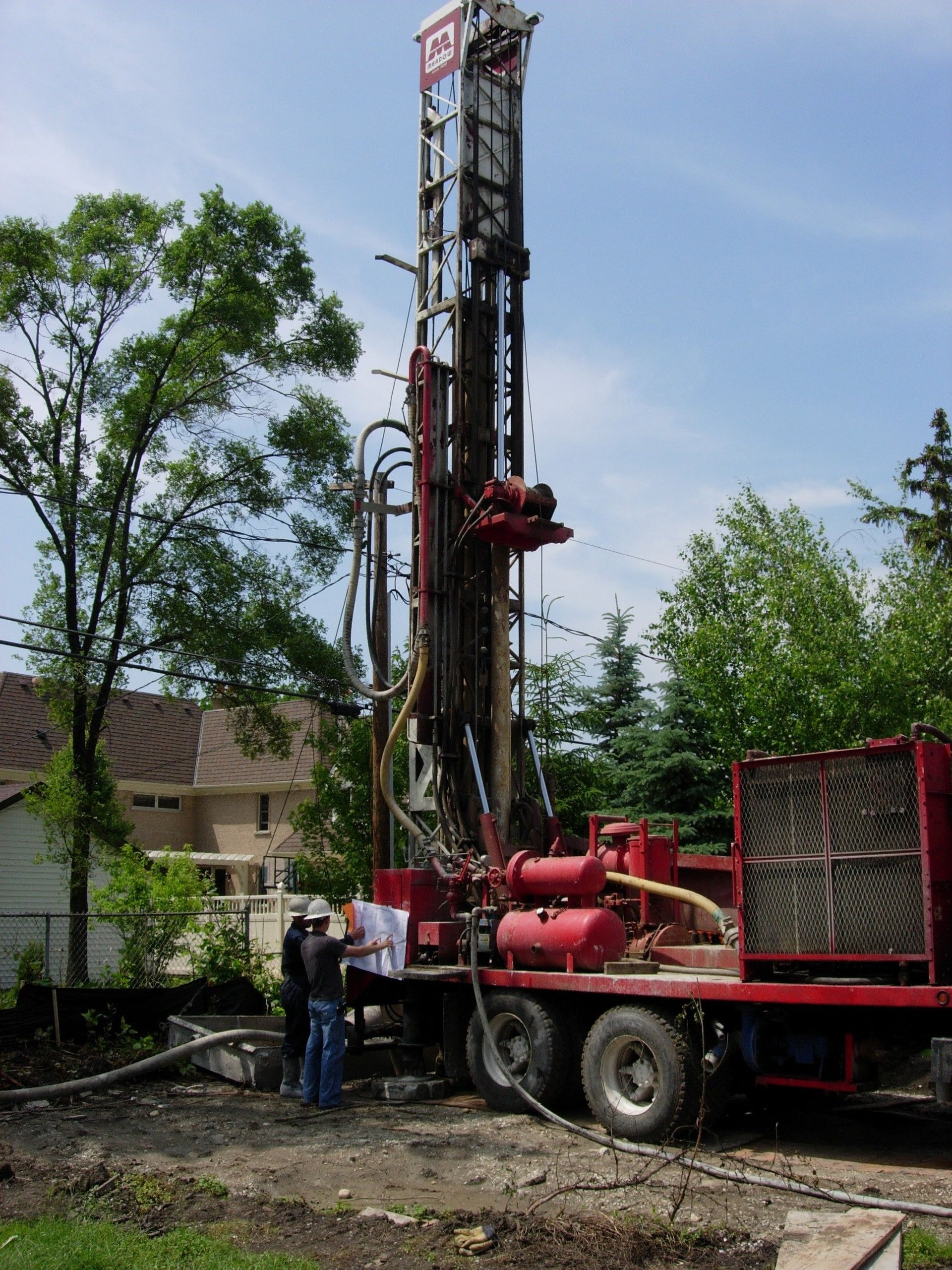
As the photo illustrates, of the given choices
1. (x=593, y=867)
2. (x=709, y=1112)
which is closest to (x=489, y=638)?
(x=593, y=867)

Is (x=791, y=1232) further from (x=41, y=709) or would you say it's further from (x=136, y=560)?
(x=41, y=709)

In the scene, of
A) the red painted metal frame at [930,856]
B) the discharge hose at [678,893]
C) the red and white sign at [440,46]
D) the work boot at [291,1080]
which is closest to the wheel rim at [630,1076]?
the discharge hose at [678,893]

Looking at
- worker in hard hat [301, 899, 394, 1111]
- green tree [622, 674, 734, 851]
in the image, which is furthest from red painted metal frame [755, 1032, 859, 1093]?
green tree [622, 674, 734, 851]

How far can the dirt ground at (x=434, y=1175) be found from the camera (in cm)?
612

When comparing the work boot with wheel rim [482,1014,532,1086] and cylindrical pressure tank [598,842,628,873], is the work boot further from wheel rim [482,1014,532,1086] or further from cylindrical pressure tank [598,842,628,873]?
cylindrical pressure tank [598,842,628,873]

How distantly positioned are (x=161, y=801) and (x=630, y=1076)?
3449 cm

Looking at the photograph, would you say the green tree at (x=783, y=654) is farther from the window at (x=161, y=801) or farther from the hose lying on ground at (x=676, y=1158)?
the window at (x=161, y=801)

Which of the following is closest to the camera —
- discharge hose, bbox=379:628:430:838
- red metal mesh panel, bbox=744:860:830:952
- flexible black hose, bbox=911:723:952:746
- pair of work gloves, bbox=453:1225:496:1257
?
pair of work gloves, bbox=453:1225:496:1257

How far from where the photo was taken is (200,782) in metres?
42.1

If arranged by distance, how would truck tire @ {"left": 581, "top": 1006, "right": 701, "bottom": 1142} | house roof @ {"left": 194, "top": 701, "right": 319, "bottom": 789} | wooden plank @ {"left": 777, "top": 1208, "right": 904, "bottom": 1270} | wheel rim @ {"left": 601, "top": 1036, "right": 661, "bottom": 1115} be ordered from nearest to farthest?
wooden plank @ {"left": 777, "top": 1208, "right": 904, "bottom": 1270} → truck tire @ {"left": 581, "top": 1006, "right": 701, "bottom": 1142} → wheel rim @ {"left": 601, "top": 1036, "right": 661, "bottom": 1115} → house roof @ {"left": 194, "top": 701, "right": 319, "bottom": 789}

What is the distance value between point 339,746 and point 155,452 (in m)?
6.05

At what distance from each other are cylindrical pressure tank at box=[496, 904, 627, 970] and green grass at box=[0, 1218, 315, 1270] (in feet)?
14.7

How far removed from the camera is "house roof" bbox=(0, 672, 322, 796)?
3503 centimetres

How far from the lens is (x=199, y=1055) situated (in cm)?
1224
